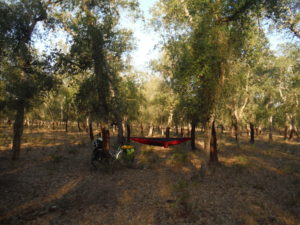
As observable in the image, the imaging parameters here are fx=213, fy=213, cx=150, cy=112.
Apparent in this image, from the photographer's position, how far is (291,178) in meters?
10.1

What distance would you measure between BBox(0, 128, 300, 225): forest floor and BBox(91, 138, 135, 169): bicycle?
1.31 feet

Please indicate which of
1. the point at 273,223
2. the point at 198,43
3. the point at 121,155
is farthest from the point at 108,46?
the point at 273,223

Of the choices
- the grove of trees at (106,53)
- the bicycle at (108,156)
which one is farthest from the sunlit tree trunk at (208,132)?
the bicycle at (108,156)

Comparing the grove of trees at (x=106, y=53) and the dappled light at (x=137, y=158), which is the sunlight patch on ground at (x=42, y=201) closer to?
the dappled light at (x=137, y=158)

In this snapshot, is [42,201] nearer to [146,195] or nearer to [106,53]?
[146,195]

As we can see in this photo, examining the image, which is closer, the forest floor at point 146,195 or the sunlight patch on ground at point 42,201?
the forest floor at point 146,195

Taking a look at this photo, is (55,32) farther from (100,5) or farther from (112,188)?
(112,188)

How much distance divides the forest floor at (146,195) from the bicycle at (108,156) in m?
0.40

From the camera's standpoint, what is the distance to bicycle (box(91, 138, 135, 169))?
10.9 m

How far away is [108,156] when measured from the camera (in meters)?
11.2

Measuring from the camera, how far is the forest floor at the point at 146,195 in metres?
6.00

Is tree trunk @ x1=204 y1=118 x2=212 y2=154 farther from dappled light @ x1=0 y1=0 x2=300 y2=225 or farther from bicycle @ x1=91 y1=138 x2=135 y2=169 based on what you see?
bicycle @ x1=91 y1=138 x2=135 y2=169

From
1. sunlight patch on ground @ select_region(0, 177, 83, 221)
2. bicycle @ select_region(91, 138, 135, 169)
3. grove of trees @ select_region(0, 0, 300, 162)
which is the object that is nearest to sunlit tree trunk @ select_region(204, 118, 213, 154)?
grove of trees @ select_region(0, 0, 300, 162)

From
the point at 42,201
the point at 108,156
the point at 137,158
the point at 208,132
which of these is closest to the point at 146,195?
the point at 42,201
